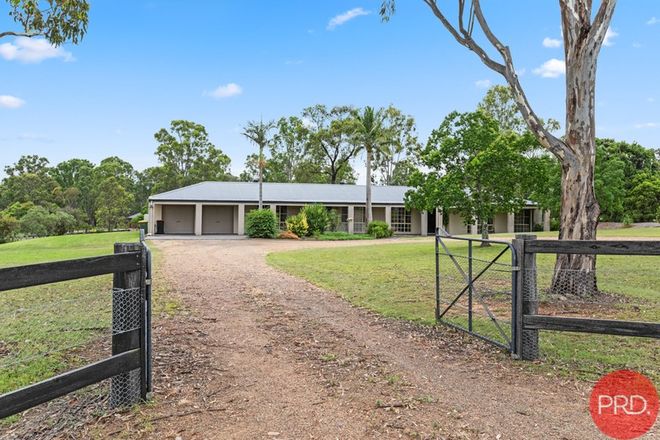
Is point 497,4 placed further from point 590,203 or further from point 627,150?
point 627,150

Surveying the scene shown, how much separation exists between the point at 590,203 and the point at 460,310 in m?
3.47

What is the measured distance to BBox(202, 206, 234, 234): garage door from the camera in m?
33.6

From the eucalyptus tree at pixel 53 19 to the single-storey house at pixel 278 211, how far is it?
22.8 m

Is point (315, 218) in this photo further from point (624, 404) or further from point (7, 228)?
point (624, 404)

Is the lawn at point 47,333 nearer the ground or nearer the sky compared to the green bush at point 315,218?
nearer the ground

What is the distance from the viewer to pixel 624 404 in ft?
12.2

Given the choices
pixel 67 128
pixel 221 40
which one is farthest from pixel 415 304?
pixel 67 128

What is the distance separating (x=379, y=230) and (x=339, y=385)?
26.2 meters

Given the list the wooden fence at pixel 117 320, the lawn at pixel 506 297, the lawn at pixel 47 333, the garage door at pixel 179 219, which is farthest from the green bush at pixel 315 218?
the wooden fence at pixel 117 320

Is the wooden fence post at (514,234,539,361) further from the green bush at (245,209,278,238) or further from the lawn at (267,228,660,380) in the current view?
the green bush at (245,209,278,238)

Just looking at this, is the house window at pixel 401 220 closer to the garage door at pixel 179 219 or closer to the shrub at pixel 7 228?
the garage door at pixel 179 219

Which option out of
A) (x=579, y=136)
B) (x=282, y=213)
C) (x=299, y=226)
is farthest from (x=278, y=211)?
(x=579, y=136)

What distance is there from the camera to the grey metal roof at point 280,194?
3169 centimetres

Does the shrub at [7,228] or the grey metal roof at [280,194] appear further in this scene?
the shrub at [7,228]
